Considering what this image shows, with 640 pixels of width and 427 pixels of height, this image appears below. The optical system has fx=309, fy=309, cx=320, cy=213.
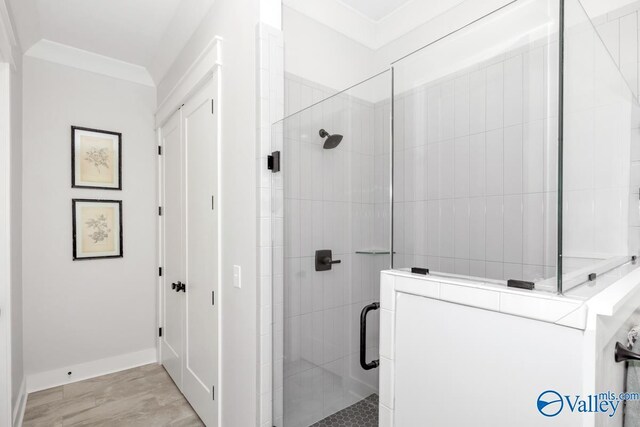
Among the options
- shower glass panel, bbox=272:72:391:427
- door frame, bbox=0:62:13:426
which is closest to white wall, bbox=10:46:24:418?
door frame, bbox=0:62:13:426

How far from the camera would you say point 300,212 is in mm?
1566

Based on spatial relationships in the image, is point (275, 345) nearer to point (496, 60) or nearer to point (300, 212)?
point (300, 212)

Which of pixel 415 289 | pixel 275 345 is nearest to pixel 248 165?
pixel 275 345

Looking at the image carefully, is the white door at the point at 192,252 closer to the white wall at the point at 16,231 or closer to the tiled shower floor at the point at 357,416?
the tiled shower floor at the point at 357,416

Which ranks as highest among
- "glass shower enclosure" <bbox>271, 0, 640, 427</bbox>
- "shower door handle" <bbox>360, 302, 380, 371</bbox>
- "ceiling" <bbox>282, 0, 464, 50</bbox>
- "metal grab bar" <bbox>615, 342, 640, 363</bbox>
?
"ceiling" <bbox>282, 0, 464, 50</bbox>

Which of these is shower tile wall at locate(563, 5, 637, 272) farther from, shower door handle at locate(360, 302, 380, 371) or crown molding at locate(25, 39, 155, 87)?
crown molding at locate(25, 39, 155, 87)

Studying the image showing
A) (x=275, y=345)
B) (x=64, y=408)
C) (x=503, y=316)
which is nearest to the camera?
Answer: (x=503, y=316)

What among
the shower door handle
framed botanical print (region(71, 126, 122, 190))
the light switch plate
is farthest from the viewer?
framed botanical print (region(71, 126, 122, 190))

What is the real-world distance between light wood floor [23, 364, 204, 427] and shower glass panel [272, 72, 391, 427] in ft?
4.00

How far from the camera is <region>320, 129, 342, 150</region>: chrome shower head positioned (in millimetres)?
1467

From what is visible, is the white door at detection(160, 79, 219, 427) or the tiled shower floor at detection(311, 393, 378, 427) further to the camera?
the white door at detection(160, 79, 219, 427)

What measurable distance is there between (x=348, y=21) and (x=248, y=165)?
139 cm

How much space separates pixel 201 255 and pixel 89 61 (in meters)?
2.23

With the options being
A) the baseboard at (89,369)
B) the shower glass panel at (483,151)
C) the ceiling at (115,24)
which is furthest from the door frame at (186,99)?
the shower glass panel at (483,151)
